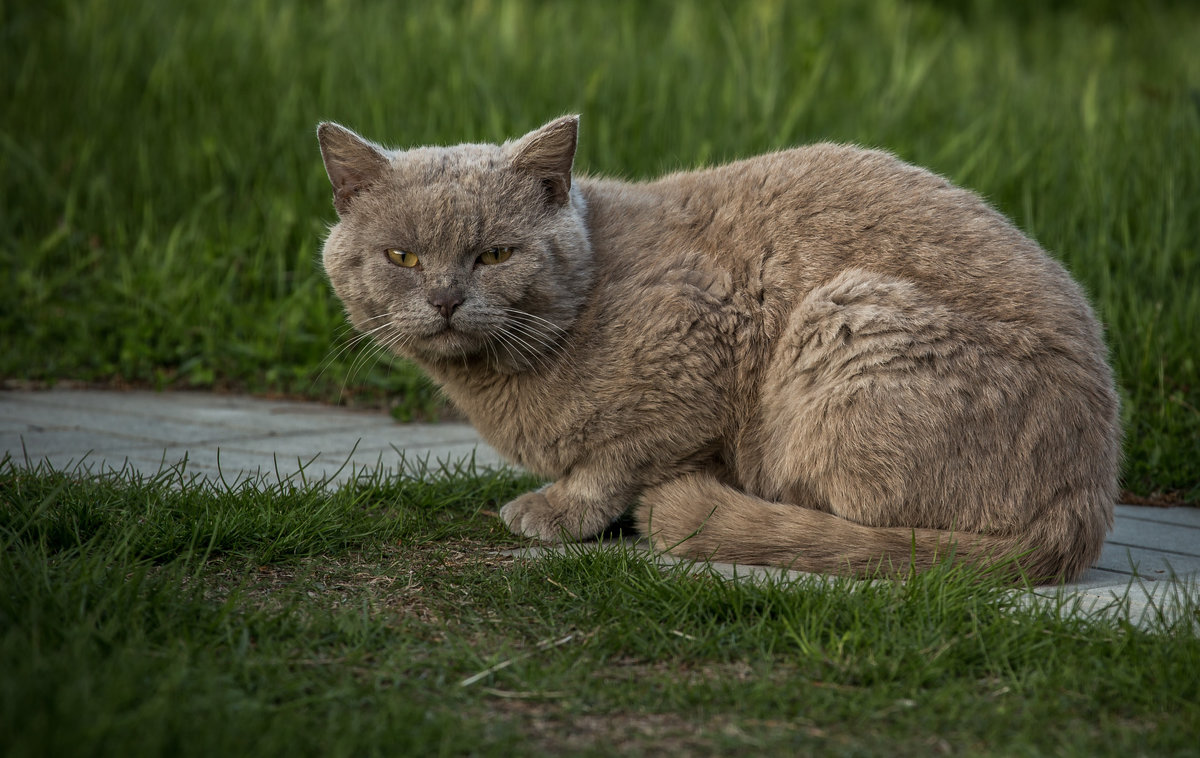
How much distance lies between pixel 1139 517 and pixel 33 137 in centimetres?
531

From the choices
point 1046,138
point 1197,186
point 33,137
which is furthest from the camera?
point 33,137

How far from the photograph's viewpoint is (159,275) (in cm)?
484

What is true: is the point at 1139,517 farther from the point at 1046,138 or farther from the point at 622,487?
the point at 1046,138

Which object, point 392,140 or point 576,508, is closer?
point 576,508

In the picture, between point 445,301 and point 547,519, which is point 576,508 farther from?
point 445,301

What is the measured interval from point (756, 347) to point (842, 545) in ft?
1.85

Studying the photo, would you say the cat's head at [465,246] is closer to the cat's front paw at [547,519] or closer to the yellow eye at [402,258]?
the yellow eye at [402,258]

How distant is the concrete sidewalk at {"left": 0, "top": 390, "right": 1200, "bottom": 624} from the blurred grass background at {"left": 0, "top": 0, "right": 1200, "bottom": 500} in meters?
0.24

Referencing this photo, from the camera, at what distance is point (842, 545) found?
8.04ft

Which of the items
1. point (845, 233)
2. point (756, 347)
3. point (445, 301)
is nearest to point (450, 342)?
point (445, 301)

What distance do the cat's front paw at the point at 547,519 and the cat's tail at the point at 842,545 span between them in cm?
30

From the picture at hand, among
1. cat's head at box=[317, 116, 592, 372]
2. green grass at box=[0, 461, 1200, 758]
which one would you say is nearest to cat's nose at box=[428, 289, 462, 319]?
cat's head at box=[317, 116, 592, 372]

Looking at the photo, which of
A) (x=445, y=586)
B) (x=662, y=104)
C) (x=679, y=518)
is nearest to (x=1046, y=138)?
(x=662, y=104)

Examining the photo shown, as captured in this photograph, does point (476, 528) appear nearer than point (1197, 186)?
Yes
